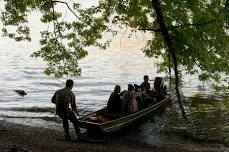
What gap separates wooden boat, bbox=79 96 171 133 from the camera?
17438 millimetres

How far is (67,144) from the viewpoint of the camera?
1526 cm

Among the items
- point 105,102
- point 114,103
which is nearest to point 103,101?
point 105,102

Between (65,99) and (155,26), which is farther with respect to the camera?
(155,26)

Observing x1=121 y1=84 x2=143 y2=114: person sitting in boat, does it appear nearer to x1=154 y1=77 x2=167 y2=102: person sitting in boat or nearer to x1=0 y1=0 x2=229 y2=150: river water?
x1=0 y1=0 x2=229 y2=150: river water

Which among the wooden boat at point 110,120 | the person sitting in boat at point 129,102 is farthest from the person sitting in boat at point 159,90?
the person sitting in boat at point 129,102

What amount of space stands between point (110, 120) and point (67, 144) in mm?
4116

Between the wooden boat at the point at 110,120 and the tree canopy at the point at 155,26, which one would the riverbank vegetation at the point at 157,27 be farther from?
the wooden boat at the point at 110,120

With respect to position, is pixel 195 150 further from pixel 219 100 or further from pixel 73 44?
pixel 219 100

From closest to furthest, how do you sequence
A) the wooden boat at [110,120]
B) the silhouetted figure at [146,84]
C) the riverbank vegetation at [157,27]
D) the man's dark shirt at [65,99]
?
the man's dark shirt at [65,99] < the riverbank vegetation at [157,27] < the wooden boat at [110,120] < the silhouetted figure at [146,84]

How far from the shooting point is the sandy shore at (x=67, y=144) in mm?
14086

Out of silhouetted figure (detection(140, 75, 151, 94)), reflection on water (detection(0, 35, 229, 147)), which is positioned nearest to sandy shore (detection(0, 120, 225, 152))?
reflection on water (detection(0, 35, 229, 147))

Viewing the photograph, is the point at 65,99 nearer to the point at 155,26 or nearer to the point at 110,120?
the point at 110,120

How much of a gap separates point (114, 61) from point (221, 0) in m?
50.4

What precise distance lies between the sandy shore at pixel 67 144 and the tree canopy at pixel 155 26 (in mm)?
3353
